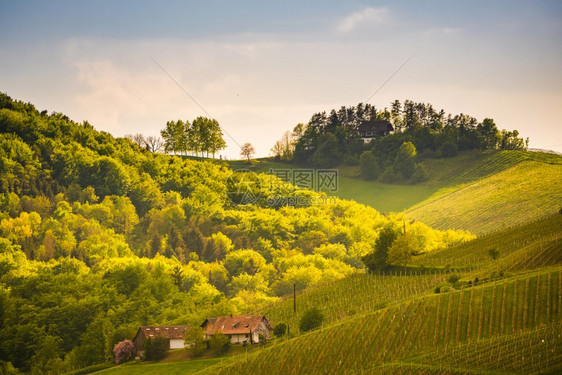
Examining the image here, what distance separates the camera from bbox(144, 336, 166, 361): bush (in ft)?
232

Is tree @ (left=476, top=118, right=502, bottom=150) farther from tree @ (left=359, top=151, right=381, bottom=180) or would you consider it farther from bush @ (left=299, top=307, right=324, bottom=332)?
bush @ (left=299, top=307, right=324, bottom=332)

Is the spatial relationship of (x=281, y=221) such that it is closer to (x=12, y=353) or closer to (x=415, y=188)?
(x=415, y=188)

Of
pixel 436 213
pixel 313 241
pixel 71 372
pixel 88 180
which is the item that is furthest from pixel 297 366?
pixel 88 180

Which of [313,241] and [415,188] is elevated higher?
[415,188]

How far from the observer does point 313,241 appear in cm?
14925

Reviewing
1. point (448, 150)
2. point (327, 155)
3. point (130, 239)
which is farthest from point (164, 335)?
point (327, 155)

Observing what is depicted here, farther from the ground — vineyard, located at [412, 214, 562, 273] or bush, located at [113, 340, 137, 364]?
vineyard, located at [412, 214, 562, 273]

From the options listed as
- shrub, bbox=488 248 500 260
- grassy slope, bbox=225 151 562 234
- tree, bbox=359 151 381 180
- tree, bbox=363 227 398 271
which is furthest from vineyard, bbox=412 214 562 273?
tree, bbox=359 151 381 180

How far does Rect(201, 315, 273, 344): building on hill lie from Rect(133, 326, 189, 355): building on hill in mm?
2574

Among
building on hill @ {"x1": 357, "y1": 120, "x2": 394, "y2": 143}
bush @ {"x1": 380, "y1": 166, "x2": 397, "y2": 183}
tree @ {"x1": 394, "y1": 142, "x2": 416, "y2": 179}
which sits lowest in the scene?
bush @ {"x1": 380, "y1": 166, "x2": 397, "y2": 183}

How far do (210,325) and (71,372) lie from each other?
1517 centimetres

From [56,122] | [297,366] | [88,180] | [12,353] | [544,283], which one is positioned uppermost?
[56,122]

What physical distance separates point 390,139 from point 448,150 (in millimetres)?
17723

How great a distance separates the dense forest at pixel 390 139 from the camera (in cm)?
16362
